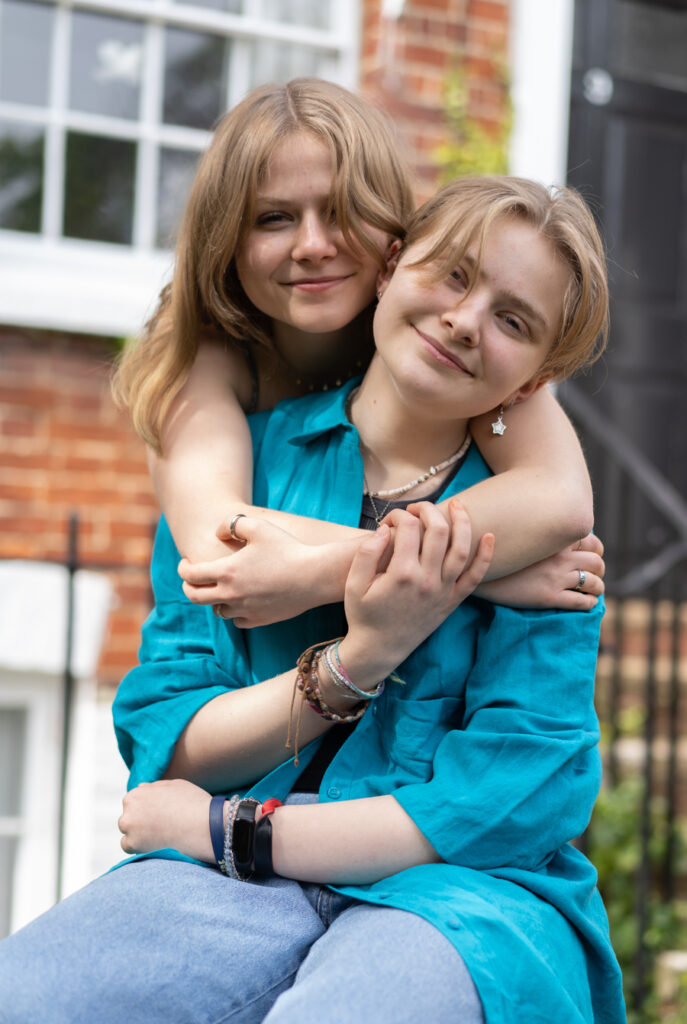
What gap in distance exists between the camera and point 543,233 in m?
1.56

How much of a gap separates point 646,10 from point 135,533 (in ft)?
13.2

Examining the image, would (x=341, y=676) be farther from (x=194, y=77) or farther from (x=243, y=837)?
(x=194, y=77)

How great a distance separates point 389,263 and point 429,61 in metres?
3.54

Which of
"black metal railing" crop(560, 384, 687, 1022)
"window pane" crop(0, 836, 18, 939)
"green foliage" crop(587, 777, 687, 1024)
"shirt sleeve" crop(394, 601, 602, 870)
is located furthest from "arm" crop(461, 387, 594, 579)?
"window pane" crop(0, 836, 18, 939)

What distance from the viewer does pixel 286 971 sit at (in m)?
1.43

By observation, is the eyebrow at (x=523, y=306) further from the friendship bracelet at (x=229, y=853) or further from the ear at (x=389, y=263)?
the friendship bracelet at (x=229, y=853)

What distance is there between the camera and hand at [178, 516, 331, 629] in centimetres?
150

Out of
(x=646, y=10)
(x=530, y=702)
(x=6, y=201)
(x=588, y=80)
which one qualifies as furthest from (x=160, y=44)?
(x=530, y=702)

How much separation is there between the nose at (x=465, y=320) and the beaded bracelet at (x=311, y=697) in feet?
1.66

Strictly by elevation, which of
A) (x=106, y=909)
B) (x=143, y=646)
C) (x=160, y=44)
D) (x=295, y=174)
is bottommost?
(x=106, y=909)

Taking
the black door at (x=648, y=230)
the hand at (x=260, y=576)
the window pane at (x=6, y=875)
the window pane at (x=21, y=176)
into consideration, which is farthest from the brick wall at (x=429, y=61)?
the hand at (x=260, y=576)

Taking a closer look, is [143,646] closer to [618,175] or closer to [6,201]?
[6,201]

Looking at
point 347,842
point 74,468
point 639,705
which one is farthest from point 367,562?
point 639,705

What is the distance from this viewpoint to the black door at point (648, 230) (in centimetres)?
565
